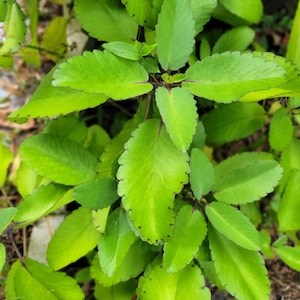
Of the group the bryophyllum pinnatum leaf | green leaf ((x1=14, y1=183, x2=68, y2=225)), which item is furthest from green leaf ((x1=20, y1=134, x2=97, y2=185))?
the bryophyllum pinnatum leaf

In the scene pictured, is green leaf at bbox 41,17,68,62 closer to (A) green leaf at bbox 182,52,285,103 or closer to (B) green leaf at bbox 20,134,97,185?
(B) green leaf at bbox 20,134,97,185

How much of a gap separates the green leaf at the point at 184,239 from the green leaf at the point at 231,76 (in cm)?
27

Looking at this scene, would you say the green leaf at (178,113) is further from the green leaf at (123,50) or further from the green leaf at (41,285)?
the green leaf at (41,285)

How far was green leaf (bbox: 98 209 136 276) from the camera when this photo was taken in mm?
939

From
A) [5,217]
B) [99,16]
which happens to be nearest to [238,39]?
[99,16]

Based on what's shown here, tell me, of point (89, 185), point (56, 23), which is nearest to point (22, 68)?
point (56, 23)

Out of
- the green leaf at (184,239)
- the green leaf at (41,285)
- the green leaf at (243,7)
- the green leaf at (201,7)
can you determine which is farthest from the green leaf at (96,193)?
the green leaf at (243,7)

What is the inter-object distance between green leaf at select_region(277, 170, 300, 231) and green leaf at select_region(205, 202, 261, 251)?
7.6 inches

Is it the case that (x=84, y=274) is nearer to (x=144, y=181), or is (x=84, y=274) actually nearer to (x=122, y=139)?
(x=122, y=139)

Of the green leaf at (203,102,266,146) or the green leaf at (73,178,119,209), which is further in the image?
the green leaf at (203,102,266,146)

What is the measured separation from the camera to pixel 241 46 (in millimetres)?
1260

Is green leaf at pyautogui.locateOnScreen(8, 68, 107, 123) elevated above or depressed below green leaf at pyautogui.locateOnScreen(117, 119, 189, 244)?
above

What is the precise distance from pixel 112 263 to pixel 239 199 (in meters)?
0.29

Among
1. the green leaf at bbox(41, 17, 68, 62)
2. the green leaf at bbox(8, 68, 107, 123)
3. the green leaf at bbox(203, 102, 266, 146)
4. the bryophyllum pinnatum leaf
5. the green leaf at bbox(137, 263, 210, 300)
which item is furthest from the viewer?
the green leaf at bbox(41, 17, 68, 62)
